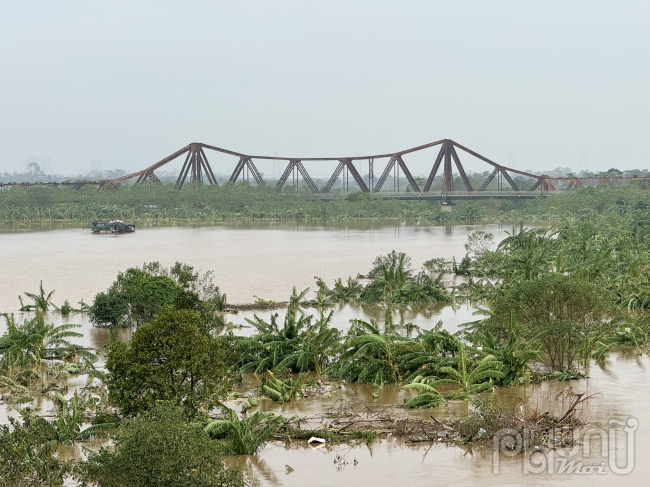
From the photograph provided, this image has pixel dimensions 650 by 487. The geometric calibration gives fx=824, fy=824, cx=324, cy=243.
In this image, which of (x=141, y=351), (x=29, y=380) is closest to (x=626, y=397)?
(x=141, y=351)

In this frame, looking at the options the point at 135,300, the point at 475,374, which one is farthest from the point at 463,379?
the point at 135,300

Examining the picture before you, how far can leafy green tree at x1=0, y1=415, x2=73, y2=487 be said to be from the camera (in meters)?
6.84

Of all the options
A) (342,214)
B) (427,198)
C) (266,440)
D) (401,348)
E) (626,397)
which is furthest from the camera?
(427,198)

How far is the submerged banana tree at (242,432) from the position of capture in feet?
27.2

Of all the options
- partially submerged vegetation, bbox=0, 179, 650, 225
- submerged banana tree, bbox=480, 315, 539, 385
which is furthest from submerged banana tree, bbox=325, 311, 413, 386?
partially submerged vegetation, bbox=0, 179, 650, 225

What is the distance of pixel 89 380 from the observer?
1176 cm

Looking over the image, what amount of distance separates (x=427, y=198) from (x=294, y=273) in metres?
62.0

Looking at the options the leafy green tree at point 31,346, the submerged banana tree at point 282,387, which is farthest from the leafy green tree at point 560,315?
the leafy green tree at point 31,346

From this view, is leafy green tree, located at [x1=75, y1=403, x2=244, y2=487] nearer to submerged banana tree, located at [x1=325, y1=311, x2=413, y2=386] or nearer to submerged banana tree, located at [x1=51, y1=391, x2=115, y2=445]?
submerged banana tree, located at [x1=51, y1=391, x2=115, y2=445]

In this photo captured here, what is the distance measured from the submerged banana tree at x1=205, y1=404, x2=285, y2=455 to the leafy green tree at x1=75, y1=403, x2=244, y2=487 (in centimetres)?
146

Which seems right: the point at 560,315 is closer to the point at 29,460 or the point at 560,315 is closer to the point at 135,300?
the point at 29,460

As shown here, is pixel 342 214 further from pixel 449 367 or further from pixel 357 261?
pixel 449 367

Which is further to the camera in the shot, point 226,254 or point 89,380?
point 226,254

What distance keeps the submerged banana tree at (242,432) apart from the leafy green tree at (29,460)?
5.04 feet
